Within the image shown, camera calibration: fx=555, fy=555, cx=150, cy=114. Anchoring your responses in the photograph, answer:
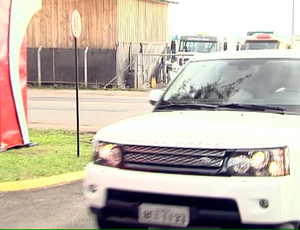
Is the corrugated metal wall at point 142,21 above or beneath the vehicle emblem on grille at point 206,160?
above

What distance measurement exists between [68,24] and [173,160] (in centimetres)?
2722

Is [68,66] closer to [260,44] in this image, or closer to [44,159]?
[260,44]

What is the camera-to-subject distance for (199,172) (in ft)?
14.5

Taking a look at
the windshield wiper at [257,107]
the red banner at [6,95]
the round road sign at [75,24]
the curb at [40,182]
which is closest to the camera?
the windshield wiper at [257,107]

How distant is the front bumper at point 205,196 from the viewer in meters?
4.21

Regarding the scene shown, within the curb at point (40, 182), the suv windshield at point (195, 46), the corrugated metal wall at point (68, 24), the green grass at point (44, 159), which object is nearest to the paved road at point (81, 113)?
the green grass at point (44, 159)

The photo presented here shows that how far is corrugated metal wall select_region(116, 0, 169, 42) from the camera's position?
3206 centimetres

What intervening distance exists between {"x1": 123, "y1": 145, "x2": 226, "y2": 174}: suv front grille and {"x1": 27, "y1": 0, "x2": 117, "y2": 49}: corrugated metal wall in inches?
1063

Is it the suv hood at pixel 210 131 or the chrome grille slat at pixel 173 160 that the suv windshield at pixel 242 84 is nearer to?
the suv hood at pixel 210 131

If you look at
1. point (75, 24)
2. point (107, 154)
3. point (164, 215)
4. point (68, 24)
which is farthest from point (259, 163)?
point (68, 24)

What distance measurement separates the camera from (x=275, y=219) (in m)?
4.23

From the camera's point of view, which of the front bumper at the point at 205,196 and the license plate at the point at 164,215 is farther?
the license plate at the point at 164,215

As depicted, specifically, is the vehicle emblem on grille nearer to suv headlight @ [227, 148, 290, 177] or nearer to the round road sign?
suv headlight @ [227, 148, 290, 177]

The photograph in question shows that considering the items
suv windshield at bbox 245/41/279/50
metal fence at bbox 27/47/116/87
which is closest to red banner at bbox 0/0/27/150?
suv windshield at bbox 245/41/279/50
